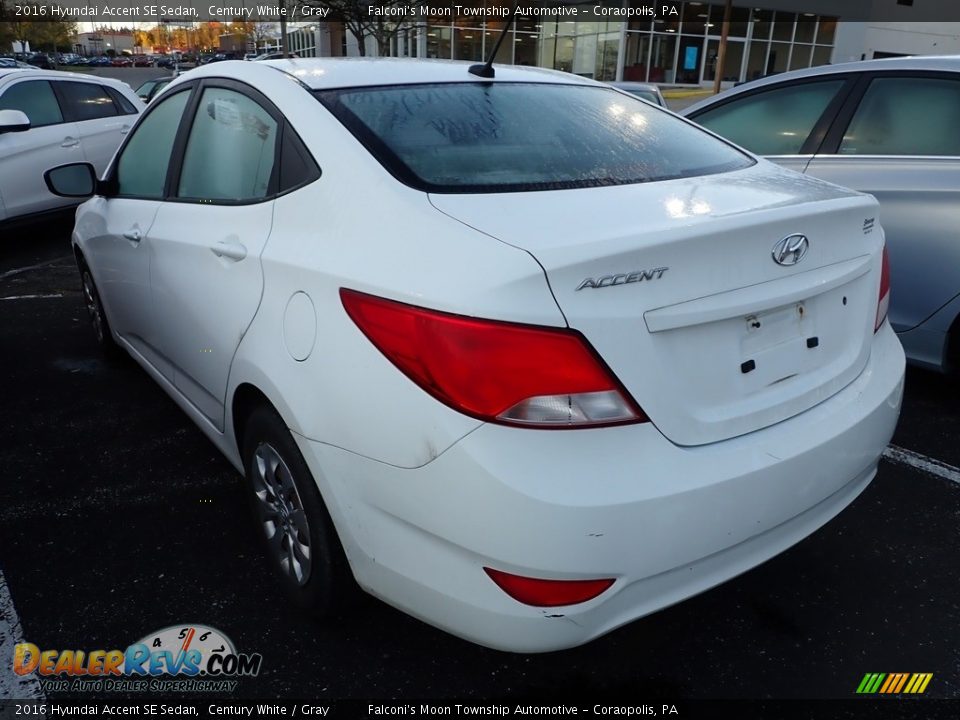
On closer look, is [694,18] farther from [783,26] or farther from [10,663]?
[10,663]

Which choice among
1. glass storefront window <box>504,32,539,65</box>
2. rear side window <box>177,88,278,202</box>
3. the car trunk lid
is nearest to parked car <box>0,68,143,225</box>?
rear side window <box>177,88,278,202</box>

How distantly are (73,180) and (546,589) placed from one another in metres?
3.10

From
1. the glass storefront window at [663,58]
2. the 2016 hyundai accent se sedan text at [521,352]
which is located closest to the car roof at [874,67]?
the 2016 hyundai accent se sedan text at [521,352]

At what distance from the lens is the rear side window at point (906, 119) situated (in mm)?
3600

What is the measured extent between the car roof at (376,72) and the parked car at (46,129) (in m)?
4.87

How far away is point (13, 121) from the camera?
6414 mm

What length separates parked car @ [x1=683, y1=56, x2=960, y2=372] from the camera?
3.44m

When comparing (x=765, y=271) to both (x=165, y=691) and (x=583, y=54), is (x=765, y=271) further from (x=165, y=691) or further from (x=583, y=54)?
(x=583, y=54)

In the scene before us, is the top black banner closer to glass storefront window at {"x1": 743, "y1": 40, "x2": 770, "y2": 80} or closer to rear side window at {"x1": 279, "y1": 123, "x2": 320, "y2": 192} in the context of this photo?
glass storefront window at {"x1": 743, "y1": 40, "x2": 770, "y2": 80}

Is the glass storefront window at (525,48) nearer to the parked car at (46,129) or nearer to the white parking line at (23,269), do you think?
the parked car at (46,129)

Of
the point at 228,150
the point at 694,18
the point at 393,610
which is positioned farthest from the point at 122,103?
the point at 694,18

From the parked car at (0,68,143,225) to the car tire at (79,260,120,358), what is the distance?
3.24 meters

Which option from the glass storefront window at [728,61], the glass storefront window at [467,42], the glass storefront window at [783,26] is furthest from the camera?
the glass storefront window at [783,26]

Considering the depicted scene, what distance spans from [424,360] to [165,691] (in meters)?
1.24
